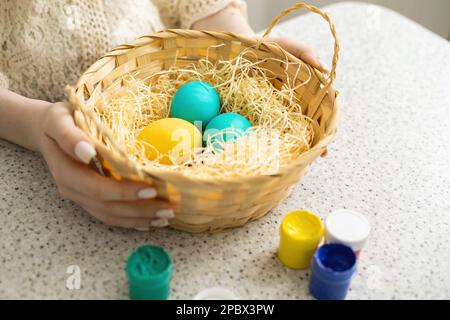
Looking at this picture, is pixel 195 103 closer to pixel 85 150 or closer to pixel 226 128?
pixel 226 128

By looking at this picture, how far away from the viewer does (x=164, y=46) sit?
0.97m

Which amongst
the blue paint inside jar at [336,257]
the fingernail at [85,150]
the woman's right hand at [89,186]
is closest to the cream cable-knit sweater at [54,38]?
the woman's right hand at [89,186]

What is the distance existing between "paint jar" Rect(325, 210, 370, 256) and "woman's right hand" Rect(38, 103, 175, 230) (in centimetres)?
23

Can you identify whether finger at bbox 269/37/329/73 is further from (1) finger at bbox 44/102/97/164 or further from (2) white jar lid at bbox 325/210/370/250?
(1) finger at bbox 44/102/97/164

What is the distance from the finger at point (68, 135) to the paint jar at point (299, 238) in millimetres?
298

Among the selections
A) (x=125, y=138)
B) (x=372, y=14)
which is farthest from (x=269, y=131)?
(x=372, y=14)

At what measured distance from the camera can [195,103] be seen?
92 centimetres

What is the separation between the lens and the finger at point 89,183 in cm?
69

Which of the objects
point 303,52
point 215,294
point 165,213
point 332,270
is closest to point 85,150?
point 165,213

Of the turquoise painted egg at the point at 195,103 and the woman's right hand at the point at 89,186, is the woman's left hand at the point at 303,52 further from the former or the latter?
the woman's right hand at the point at 89,186

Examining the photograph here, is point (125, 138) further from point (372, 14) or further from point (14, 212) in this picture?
point (372, 14)
